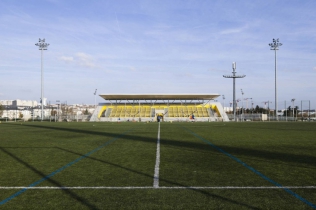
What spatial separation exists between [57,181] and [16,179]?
0.87 meters

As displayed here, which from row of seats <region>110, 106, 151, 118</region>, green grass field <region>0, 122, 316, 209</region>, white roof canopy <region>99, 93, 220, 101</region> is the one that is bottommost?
green grass field <region>0, 122, 316, 209</region>

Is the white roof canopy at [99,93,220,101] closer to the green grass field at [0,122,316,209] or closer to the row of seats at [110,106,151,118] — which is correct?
the row of seats at [110,106,151,118]

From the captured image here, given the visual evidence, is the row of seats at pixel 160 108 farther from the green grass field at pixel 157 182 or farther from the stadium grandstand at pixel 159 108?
the green grass field at pixel 157 182

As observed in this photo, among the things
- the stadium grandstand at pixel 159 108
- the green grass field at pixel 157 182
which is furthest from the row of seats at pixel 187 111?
the green grass field at pixel 157 182

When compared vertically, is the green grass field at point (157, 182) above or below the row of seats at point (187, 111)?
below

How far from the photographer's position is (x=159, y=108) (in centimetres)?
6812

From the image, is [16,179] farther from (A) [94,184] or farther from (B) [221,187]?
(B) [221,187]

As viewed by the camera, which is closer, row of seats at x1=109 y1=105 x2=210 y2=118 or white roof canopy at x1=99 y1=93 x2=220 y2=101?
white roof canopy at x1=99 y1=93 x2=220 y2=101

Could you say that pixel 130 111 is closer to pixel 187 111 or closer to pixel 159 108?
pixel 159 108

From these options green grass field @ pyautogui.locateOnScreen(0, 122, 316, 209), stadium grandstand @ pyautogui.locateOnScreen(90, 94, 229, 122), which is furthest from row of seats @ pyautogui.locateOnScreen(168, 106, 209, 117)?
green grass field @ pyautogui.locateOnScreen(0, 122, 316, 209)

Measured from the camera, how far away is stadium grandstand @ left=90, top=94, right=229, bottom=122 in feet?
205

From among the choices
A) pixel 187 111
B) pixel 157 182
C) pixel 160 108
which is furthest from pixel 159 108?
pixel 157 182

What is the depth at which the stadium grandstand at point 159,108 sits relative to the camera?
205 feet

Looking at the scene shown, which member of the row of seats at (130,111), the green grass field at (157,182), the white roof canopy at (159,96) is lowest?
the green grass field at (157,182)
